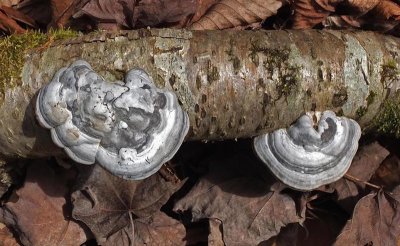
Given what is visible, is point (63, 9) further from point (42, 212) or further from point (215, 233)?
point (215, 233)

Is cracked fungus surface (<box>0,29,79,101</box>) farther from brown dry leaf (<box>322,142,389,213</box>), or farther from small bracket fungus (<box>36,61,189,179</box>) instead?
brown dry leaf (<box>322,142,389,213</box>)

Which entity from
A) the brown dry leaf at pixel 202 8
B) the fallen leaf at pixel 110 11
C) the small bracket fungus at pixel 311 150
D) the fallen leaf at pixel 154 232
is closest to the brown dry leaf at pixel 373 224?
the small bracket fungus at pixel 311 150

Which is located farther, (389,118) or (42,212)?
(42,212)

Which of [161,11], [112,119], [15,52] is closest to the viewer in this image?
[112,119]

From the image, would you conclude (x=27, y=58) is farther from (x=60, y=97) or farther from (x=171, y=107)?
(x=171, y=107)

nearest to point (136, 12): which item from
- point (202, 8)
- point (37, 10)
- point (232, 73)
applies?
point (202, 8)

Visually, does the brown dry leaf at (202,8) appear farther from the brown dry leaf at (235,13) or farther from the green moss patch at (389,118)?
the green moss patch at (389,118)
